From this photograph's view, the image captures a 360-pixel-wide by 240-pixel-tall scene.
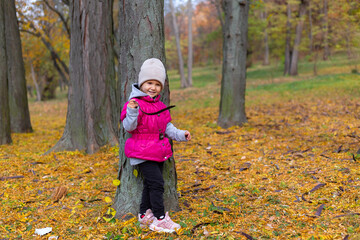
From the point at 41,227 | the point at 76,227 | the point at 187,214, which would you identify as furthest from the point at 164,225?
the point at 41,227

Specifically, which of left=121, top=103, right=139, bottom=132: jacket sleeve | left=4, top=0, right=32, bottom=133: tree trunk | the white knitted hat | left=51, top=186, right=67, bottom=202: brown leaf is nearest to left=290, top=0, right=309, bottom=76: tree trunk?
left=4, top=0, right=32, bottom=133: tree trunk

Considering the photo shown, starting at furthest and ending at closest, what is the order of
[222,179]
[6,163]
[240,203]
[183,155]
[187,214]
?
[183,155] → [6,163] → [222,179] → [240,203] → [187,214]

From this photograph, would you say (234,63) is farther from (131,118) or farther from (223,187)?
(131,118)

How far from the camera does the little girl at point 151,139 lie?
2.87 metres

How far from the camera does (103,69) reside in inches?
230

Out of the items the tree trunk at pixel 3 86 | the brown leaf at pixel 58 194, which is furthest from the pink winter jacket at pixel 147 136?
the tree trunk at pixel 3 86

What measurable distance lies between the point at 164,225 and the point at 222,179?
5.10ft

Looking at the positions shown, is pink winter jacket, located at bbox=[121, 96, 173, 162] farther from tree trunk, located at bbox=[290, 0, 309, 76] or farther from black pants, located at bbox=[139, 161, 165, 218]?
tree trunk, located at bbox=[290, 0, 309, 76]

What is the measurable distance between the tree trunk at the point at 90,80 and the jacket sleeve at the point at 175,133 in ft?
9.98

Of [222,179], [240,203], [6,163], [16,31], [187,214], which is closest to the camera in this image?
[187,214]

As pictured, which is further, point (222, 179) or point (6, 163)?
point (6, 163)

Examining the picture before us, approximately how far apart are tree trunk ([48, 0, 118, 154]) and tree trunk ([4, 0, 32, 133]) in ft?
10.1

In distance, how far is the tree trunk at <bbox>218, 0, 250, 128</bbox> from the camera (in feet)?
24.7

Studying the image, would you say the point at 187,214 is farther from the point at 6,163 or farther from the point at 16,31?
the point at 16,31
